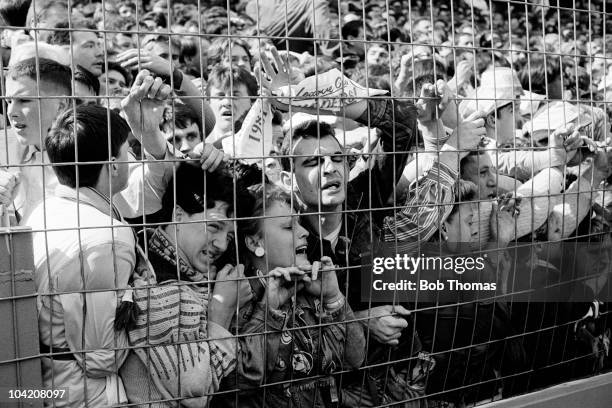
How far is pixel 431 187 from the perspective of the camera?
3.26 m

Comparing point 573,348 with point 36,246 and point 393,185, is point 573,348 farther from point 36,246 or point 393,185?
point 36,246

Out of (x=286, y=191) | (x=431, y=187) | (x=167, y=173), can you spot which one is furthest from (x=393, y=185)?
(x=167, y=173)

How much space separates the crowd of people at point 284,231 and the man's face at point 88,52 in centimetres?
2

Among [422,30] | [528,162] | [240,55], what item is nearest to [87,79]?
[240,55]

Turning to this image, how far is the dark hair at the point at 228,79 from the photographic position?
3838 mm

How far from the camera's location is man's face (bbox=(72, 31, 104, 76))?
12.4 ft

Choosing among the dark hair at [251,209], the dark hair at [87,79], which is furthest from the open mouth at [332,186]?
the dark hair at [87,79]

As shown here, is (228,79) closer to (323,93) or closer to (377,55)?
(323,93)

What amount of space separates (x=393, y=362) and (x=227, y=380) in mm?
646

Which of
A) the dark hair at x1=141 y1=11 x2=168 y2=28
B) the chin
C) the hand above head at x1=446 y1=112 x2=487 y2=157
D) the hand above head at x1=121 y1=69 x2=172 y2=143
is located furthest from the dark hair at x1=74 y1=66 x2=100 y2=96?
the dark hair at x1=141 y1=11 x2=168 y2=28

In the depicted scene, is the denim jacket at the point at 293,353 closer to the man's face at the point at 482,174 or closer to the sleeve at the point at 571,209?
the man's face at the point at 482,174

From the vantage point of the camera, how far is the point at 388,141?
3.25 meters

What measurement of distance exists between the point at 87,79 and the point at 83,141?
3.49 feet

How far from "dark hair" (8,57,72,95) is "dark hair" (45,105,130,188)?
40 centimetres
